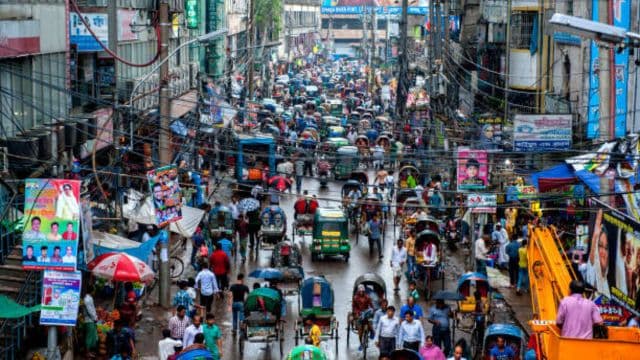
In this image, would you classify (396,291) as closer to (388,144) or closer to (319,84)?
(388,144)

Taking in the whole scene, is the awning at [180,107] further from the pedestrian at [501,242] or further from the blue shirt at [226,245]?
the pedestrian at [501,242]

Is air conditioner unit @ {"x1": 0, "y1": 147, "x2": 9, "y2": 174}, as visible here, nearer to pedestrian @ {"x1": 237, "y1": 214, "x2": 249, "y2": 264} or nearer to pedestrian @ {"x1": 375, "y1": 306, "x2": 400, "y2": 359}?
pedestrian @ {"x1": 375, "y1": 306, "x2": 400, "y2": 359}

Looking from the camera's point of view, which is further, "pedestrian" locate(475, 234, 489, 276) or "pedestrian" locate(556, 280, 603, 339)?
"pedestrian" locate(475, 234, 489, 276)

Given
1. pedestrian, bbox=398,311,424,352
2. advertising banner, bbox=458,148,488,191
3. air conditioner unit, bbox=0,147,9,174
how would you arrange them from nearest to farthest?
1. pedestrian, bbox=398,311,424,352
2. air conditioner unit, bbox=0,147,9,174
3. advertising banner, bbox=458,148,488,191

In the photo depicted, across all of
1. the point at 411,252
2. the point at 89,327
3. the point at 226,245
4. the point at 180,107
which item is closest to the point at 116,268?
the point at 89,327

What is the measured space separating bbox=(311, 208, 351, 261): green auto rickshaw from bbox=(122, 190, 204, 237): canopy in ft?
12.2

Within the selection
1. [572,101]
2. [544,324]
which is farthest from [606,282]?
[572,101]

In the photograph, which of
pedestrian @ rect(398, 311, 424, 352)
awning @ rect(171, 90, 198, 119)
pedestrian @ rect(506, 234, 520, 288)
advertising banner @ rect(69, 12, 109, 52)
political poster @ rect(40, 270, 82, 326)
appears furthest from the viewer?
awning @ rect(171, 90, 198, 119)

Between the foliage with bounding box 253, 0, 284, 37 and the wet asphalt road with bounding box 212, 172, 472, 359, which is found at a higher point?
the foliage with bounding box 253, 0, 284, 37

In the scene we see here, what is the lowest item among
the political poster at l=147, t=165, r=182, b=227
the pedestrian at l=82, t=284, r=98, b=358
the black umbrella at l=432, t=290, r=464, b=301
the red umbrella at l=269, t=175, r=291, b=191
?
the pedestrian at l=82, t=284, r=98, b=358

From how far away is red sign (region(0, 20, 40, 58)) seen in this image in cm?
2728

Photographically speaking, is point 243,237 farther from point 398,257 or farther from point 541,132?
point 541,132

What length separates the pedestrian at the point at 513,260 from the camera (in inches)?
1215

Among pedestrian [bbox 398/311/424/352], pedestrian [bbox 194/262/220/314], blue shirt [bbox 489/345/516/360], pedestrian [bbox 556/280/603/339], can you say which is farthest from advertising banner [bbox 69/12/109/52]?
pedestrian [bbox 556/280/603/339]
